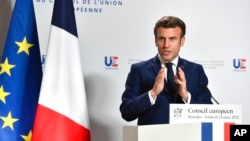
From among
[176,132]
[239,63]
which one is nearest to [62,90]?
[176,132]

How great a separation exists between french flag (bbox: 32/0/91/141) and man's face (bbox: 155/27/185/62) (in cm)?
56

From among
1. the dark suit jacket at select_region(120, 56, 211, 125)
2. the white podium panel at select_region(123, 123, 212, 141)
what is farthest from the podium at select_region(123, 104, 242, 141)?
the dark suit jacket at select_region(120, 56, 211, 125)

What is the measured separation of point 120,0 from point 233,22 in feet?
2.01

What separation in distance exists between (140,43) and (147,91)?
0.25 meters

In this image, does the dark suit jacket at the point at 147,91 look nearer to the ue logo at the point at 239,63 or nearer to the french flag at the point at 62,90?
the ue logo at the point at 239,63

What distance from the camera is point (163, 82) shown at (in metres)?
1.86

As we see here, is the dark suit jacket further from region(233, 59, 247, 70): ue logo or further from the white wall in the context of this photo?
region(233, 59, 247, 70): ue logo

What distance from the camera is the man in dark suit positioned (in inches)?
73.3

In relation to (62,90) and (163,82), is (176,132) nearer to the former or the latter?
(62,90)

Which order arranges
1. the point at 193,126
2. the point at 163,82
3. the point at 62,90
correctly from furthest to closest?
the point at 163,82
the point at 62,90
the point at 193,126

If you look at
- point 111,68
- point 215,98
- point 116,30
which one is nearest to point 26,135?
point 111,68

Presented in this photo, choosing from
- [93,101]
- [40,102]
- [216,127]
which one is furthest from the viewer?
[93,101]

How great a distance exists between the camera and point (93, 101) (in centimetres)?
187

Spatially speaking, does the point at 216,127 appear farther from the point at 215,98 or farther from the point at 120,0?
the point at 120,0
